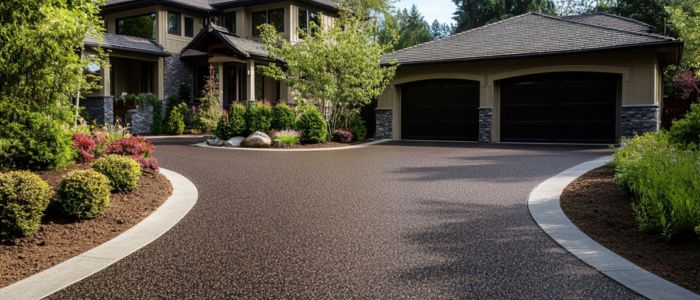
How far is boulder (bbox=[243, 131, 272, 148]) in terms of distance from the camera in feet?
50.7

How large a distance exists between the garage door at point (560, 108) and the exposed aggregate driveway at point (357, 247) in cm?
823

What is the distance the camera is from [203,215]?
6070mm

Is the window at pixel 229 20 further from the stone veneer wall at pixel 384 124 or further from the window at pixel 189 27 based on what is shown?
the stone veneer wall at pixel 384 124

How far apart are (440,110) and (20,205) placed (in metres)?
15.6

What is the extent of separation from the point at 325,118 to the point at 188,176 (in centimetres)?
884

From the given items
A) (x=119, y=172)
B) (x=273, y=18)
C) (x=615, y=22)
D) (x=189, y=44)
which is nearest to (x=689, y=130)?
(x=119, y=172)

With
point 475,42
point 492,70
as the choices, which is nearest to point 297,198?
point 492,70

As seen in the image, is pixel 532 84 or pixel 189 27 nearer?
pixel 532 84

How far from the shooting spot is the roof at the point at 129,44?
20.6 metres

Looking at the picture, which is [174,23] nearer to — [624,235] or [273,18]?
[273,18]

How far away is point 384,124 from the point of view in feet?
65.1

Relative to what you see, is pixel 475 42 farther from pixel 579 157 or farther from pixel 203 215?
pixel 203 215

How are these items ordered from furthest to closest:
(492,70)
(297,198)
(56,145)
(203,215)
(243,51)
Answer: (243,51) < (492,70) < (56,145) < (297,198) < (203,215)

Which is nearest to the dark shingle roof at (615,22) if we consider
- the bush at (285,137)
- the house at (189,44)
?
the house at (189,44)
